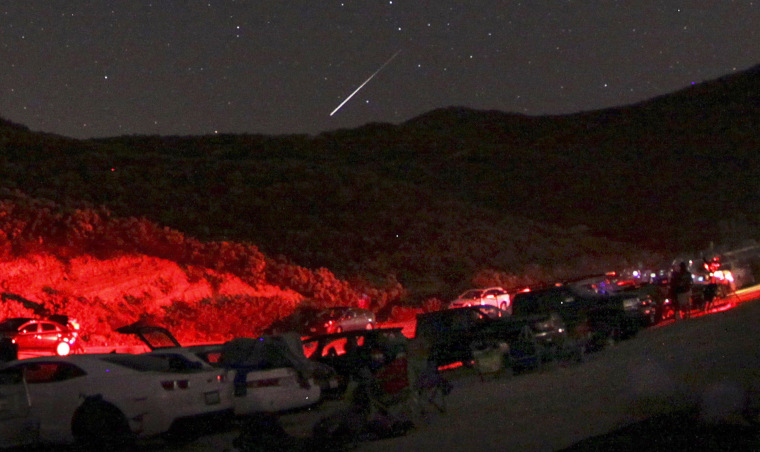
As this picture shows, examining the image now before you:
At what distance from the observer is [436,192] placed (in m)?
65.2

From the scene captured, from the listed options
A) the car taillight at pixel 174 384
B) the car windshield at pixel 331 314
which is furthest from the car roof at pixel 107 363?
the car windshield at pixel 331 314

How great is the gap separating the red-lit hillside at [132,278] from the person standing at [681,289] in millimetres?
15410

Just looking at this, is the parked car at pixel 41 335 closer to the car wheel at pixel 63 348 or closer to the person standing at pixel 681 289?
the car wheel at pixel 63 348

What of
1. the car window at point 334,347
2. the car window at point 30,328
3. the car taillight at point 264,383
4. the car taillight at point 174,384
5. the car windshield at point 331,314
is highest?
the car window at point 30,328

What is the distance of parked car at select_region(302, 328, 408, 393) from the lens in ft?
47.9

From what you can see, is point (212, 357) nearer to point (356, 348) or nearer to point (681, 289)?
point (356, 348)

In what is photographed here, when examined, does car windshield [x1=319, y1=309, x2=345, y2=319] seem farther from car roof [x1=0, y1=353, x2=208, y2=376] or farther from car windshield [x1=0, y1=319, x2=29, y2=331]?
car roof [x1=0, y1=353, x2=208, y2=376]

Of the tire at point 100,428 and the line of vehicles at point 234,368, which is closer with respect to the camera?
the tire at point 100,428

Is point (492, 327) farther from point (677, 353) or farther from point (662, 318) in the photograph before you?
point (662, 318)

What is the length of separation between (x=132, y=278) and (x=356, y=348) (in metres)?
18.7

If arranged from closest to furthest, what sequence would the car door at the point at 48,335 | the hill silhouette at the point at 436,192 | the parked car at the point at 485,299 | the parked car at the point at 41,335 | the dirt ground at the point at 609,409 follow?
the dirt ground at the point at 609,409, the parked car at the point at 41,335, the car door at the point at 48,335, the parked car at the point at 485,299, the hill silhouette at the point at 436,192

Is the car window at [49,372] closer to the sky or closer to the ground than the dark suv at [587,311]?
closer to the sky

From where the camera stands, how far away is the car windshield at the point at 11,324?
931 inches

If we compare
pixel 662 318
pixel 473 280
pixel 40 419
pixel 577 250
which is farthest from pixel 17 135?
pixel 40 419
